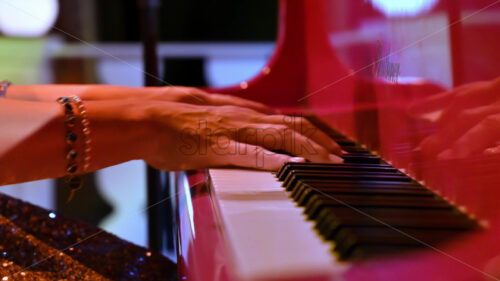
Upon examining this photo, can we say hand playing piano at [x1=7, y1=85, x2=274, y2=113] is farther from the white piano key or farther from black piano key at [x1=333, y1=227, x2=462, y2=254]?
black piano key at [x1=333, y1=227, x2=462, y2=254]

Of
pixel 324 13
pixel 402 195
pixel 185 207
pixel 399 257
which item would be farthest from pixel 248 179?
pixel 324 13

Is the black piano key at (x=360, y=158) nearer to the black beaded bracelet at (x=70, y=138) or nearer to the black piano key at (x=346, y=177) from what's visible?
the black piano key at (x=346, y=177)

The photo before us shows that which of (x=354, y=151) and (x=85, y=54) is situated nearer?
(x=354, y=151)

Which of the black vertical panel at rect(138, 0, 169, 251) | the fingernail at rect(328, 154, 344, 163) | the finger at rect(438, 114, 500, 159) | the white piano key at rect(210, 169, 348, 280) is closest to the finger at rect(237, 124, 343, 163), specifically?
the fingernail at rect(328, 154, 344, 163)

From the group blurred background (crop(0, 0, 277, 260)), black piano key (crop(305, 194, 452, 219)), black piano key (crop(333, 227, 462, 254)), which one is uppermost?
blurred background (crop(0, 0, 277, 260))

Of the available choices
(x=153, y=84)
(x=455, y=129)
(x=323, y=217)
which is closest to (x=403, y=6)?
(x=455, y=129)

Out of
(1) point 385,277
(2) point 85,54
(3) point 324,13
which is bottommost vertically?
(1) point 385,277

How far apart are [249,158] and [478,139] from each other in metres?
0.32

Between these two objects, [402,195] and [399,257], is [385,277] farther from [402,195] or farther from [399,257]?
[402,195]

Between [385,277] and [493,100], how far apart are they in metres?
0.18

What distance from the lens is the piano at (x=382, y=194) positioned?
0.35 meters

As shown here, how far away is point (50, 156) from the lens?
2.20 ft

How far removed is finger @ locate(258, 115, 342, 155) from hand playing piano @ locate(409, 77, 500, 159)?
0.17 meters

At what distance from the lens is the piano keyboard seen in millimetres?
356
